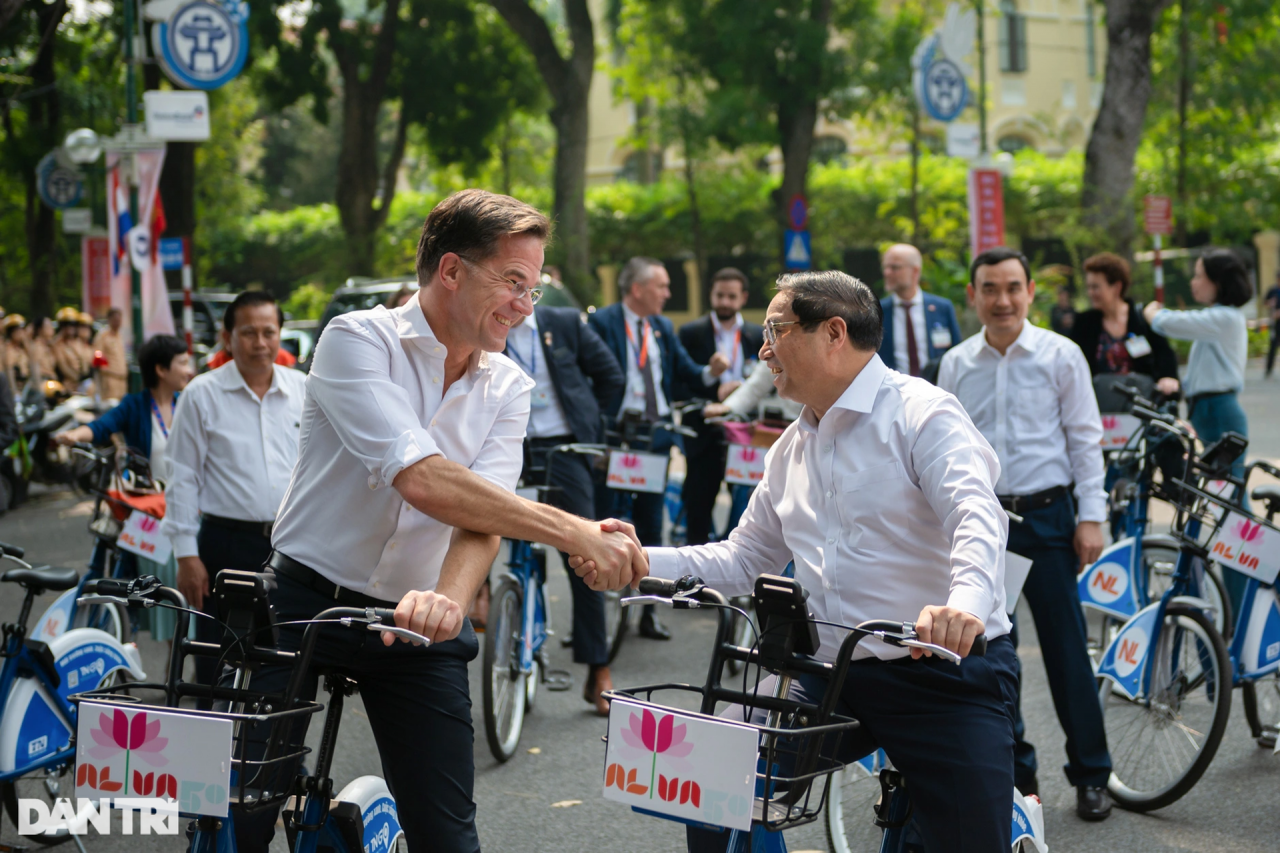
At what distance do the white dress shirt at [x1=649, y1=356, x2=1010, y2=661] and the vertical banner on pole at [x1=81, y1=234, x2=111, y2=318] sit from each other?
2563cm

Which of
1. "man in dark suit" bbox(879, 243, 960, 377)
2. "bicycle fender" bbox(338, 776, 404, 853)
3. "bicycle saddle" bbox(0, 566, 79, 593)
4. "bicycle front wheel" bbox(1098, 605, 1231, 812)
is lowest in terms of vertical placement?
"bicycle front wheel" bbox(1098, 605, 1231, 812)

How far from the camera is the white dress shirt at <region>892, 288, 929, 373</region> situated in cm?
808

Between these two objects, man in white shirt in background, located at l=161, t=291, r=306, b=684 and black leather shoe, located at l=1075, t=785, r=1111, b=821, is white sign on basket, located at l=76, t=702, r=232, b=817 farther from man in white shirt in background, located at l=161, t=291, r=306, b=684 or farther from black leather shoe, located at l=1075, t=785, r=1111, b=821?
black leather shoe, located at l=1075, t=785, r=1111, b=821

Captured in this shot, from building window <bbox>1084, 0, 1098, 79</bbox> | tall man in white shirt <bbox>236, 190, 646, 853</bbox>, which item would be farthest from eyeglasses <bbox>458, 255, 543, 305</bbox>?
building window <bbox>1084, 0, 1098, 79</bbox>

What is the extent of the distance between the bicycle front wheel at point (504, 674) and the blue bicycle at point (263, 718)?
99.6 inches

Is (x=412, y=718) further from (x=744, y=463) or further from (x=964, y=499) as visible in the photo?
(x=744, y=463)

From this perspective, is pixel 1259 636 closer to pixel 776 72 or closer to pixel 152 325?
pixel 152 325

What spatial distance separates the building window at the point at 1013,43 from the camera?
51688 mm

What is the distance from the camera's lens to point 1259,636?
17.3ft

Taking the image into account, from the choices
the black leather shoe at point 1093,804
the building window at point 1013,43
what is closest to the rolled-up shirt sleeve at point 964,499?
the black leather shoe at point 1093,804

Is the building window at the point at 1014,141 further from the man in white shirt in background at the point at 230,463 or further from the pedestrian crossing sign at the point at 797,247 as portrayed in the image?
the man in white shirt in background at the point at 230,463

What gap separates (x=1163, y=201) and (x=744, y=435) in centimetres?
1388

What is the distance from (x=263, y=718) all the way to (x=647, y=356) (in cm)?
639

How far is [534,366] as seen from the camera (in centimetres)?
702
